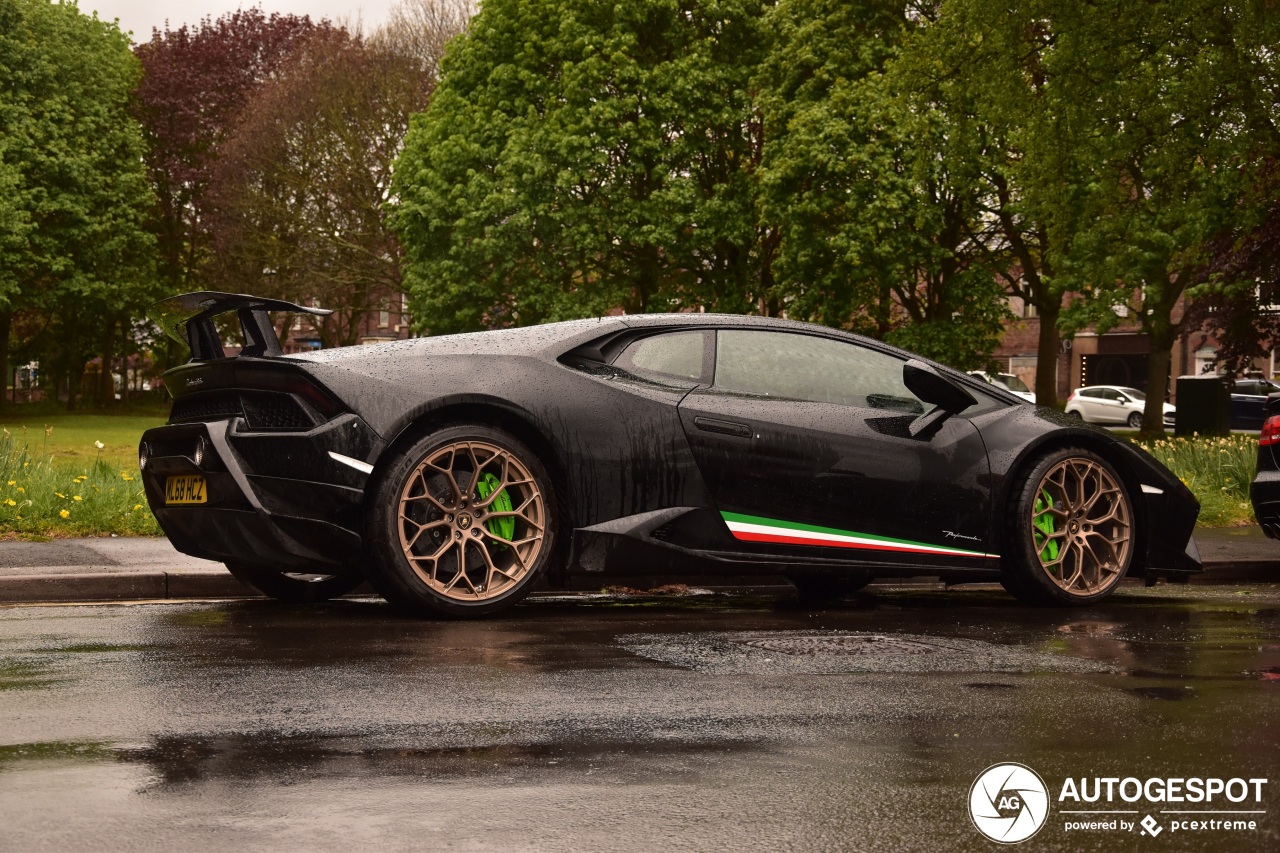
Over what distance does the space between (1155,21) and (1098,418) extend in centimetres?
3925

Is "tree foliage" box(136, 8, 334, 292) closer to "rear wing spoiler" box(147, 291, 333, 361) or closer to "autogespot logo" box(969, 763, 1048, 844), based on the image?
"rear wing spoiler" box(147, 291, 333, 361)

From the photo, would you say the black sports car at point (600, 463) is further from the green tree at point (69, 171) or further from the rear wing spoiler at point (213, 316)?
the green tree at point (69, 171)

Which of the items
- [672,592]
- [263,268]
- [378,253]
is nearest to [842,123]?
[378,253]

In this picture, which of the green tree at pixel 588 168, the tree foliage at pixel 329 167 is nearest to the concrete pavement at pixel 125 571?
the green tree at pixel 588 168

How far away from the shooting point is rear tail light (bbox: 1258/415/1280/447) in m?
9.88

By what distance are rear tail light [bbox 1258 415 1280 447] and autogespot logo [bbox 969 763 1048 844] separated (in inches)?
245

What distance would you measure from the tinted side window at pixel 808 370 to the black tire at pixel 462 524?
1.10 metres

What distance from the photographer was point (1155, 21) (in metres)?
20.2

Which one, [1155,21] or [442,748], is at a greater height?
[1155,21]

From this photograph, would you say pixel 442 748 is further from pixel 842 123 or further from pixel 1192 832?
pixel 842 123

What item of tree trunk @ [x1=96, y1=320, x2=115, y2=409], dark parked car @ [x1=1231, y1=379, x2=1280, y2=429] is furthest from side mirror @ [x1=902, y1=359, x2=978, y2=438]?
tree trunk @ [x1=96, y1=320, x2=115, y2=409]

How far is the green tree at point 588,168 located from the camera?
3669 cm

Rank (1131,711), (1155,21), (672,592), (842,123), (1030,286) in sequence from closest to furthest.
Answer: (1131,711), (672,592), (1155,21), (842,123), (1030,286)

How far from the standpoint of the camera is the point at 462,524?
7199mm
